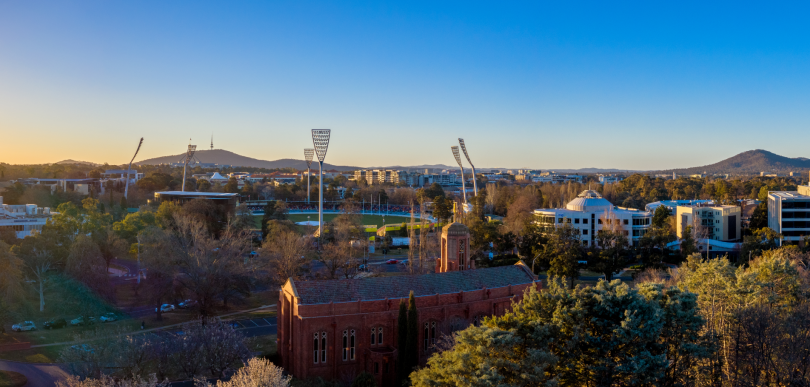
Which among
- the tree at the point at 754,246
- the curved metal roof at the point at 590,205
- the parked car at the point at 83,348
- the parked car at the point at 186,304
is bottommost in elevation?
the parked car at the point at 186,304

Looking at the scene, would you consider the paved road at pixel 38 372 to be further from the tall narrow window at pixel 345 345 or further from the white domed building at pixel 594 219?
the white domed building at pixel 594 219

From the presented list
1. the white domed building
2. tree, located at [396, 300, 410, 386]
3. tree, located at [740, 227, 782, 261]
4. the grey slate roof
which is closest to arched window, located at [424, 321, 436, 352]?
the grey slate roof

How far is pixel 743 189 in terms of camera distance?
350ft

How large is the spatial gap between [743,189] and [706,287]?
96.5 m

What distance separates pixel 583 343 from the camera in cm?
1930

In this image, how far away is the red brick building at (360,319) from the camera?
998 inches

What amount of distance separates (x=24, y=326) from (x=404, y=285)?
24.3 m

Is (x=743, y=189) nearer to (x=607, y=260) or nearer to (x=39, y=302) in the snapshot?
(x=607, y=260)

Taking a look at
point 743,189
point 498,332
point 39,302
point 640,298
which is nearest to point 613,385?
point 640,298

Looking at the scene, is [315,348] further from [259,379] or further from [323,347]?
[259,379]

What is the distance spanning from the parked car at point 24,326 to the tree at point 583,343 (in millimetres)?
26873

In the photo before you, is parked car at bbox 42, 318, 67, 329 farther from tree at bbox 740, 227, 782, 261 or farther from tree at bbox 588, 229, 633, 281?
tree at bbox 740, 227, 782, 261

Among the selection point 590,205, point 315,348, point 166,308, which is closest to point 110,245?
point 166,308

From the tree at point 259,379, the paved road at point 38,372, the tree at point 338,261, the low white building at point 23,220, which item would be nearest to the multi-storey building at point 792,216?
the tree at point 338,261
